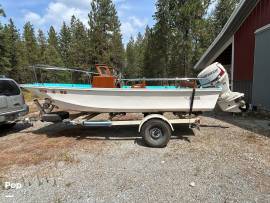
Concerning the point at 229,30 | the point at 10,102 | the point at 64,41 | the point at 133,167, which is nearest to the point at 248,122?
the point at 133,167

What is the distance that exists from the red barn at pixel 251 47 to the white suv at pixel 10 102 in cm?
895

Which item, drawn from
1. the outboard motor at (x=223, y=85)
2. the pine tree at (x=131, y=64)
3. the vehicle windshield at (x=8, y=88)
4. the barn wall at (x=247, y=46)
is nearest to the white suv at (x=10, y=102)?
the vehicle windshield at (x=8, y=88)

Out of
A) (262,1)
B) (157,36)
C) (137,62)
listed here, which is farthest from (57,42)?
(262,1)

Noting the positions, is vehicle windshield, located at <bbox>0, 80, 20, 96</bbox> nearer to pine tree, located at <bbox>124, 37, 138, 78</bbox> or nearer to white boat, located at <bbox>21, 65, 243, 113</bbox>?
white boat, located at <bbox>21, 65, 243, 113</bbox>

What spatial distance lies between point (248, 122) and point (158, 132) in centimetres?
435

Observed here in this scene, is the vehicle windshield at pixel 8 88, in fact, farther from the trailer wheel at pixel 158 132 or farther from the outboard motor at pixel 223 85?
the outboard motor at pixel 223 85

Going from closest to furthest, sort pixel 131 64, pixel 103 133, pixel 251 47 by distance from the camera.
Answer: pixel 103 133, pixel 251 47, pixel 131 64

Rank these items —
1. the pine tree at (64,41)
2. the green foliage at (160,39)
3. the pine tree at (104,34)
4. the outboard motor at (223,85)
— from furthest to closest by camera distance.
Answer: the pine tree at (64,41) < the pine tree at (104,34) < the green foliage at (160,39) < the outboard motor at (223,85)

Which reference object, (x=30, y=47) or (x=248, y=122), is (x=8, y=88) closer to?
(x=248, y=122)

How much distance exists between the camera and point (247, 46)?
1118cm

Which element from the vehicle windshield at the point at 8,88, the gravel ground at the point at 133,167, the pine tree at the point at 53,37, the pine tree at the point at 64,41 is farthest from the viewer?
the pine tree at the point at 64,41

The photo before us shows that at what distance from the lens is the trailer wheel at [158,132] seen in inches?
229

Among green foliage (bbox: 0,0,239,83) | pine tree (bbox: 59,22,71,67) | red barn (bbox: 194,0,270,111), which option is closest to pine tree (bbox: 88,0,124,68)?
green foliage (bbox: 0,0,239,83)

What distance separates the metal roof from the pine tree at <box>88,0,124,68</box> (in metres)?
19.4
